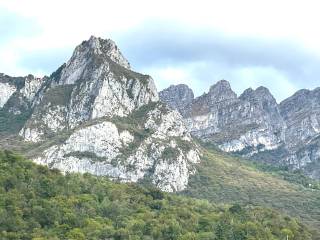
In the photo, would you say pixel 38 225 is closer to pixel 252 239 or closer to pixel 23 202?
pixel 23 202

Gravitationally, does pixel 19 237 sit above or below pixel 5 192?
below

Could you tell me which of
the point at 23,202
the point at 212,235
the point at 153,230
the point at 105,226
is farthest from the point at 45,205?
the point at 212,235

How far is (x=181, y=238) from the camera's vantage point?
634 feet

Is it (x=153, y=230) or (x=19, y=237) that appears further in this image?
(x=153, y=230)

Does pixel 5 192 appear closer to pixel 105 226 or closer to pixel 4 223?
pixel 4 223

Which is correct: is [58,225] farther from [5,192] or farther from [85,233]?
[5,192]

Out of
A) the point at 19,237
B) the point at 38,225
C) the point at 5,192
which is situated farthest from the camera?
the point at 5,192

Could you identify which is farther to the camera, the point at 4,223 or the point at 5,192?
the point at 5,192

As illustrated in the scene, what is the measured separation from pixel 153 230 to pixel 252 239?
2897cm

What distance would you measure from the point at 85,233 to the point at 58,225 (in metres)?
7.96

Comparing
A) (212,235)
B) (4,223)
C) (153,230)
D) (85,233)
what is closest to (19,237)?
(4,223)

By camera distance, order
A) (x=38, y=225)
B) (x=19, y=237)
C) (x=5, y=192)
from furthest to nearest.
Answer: (x=5, y=192) → (x=38, y=225) → (x=19, y=237)

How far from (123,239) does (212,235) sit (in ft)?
90.1

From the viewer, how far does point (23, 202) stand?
194375 millimetres
